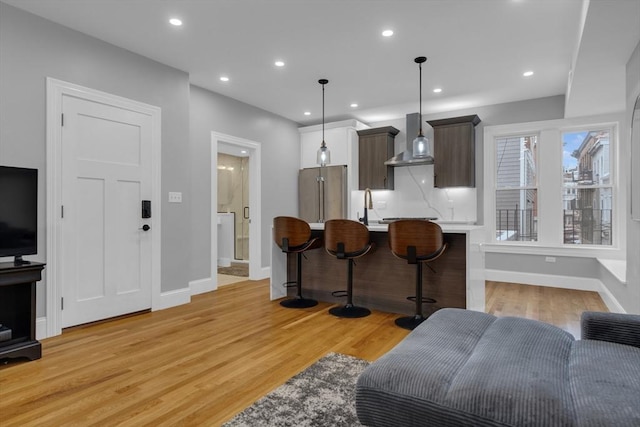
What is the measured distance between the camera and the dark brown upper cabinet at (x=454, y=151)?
5.53 meters

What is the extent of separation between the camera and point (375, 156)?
622cm

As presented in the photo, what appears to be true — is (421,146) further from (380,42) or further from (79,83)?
(79,83)

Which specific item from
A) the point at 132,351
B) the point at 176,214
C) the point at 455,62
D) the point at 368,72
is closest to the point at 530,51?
the point at 455,62

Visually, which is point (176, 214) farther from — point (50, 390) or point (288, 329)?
point (50, 390)

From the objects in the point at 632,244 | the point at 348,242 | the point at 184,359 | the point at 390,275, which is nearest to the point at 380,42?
the point at 348,242

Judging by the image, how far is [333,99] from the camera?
545 cm

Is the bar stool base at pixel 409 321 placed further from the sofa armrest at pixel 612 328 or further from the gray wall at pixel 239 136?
the gray wall at pixel 239 136

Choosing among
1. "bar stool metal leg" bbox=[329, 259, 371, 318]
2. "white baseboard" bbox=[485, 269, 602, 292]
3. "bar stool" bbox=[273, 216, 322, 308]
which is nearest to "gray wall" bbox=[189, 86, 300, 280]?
"bar stool" bbox=[273, 216, 322, 308]

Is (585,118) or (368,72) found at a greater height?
(368,72)

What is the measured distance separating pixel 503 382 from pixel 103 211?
3665 mm

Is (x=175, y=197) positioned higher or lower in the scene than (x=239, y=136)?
lower

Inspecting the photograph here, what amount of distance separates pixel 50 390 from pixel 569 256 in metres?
5.98

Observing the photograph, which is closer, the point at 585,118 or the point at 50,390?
the point at 50,390

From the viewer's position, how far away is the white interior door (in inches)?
130
